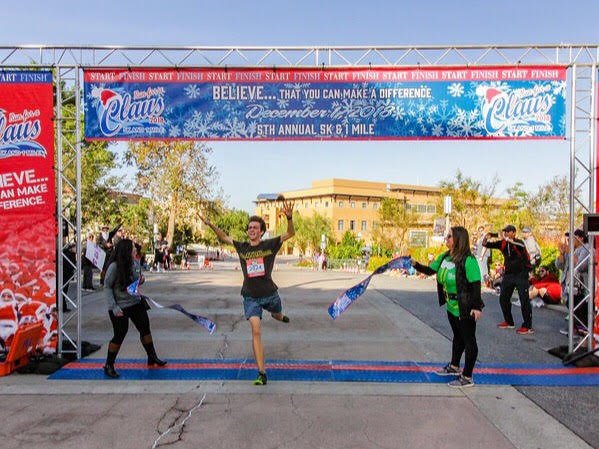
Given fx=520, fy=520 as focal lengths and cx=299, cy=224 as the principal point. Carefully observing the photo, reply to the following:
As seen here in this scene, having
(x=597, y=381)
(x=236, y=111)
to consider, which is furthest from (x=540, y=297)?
(x=236, y=111)

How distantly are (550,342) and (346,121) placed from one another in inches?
196

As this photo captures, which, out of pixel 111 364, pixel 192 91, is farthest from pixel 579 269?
pixel 111 364

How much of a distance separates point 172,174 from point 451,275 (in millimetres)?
33030

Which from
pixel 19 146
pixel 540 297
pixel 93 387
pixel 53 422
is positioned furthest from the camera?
pixel 540 297

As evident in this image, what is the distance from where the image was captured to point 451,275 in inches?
234

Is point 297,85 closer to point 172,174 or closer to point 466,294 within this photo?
point 466,294

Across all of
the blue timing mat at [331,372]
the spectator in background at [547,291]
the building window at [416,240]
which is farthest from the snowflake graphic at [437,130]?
the building window at [416,240]

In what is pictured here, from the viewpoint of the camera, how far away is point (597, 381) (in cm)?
613

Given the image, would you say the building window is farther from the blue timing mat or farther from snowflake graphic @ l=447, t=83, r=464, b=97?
the blue timing mat

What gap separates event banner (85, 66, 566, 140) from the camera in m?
7.47

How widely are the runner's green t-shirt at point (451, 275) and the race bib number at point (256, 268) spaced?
2099 mm

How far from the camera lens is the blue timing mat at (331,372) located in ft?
20.3

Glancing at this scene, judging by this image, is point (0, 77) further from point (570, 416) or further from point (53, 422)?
point (570, 416)

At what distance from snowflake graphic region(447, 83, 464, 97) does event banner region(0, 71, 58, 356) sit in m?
5.56
